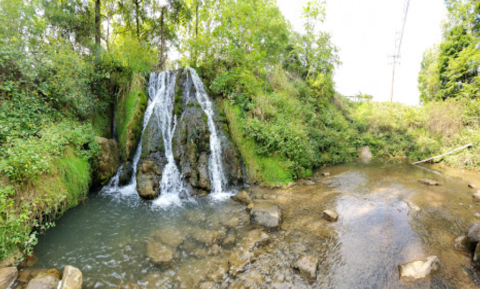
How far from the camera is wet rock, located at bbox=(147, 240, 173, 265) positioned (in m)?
4.22

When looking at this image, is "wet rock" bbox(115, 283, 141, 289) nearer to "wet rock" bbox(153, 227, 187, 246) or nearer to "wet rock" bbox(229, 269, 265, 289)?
"wet rock" bbox(153, 227, 187, 246)

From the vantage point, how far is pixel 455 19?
57.4ft

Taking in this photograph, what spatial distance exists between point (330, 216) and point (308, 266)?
2.27m

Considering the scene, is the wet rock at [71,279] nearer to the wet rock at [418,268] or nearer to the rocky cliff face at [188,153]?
the rocky cliff face at [188,153]

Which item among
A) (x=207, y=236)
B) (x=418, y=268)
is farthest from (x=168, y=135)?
(x=418, y=268)

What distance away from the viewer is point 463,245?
4.23 meters

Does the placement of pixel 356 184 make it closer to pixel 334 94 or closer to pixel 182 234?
pixel 182 234

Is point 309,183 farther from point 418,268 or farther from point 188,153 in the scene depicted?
point 188,153

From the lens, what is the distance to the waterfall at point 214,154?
811 cm

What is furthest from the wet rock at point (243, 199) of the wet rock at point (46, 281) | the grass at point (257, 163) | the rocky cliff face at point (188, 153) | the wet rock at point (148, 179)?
the wet rock at point (46, 281)

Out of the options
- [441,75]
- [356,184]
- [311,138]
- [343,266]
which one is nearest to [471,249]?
[343,266]

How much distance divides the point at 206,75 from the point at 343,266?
11.9 meters

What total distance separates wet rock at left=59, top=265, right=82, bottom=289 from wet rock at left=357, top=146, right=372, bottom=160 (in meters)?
17.4

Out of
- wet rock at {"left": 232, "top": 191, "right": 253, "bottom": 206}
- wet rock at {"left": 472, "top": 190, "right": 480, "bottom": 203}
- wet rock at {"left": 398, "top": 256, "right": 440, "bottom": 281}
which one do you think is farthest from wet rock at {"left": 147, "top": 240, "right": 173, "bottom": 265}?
wet rock at {"left": 472, "top": 190, "right": 480, "bottom": 203}
